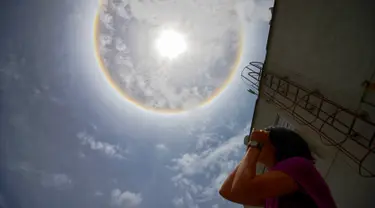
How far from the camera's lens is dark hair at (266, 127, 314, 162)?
2.53 meters

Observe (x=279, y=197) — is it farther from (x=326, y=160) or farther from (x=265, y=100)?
(x=265, y=100)

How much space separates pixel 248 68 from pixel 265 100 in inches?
54.4

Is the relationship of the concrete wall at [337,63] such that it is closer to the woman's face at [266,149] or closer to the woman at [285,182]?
the woman at [285,182]

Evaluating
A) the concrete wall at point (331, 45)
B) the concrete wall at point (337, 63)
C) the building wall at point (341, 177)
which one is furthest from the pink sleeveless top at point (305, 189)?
the concrete wall at point (331, 45)

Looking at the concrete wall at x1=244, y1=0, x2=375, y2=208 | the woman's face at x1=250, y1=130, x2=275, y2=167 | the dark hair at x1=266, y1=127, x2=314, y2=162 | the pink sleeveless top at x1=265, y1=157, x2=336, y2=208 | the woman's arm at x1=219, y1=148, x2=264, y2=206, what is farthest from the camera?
the concrete wall at x1=244, y1=0, x2=375, y2=208

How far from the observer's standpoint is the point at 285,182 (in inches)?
85.8

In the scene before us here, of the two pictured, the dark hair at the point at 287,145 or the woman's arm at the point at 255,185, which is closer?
the woman's arm at the point at 255,185

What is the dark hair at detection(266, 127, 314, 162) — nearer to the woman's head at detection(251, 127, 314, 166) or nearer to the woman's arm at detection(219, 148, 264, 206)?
the woman's head at detection(251, 127, 314, 166)

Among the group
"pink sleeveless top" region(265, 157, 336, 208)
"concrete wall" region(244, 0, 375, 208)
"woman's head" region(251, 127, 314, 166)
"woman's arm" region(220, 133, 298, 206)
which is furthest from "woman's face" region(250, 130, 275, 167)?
"concrete wall" region(244, 0, 375, 208)

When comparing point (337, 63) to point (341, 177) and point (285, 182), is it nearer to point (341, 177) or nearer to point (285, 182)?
point (341, 177)

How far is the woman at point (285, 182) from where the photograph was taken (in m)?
2.18

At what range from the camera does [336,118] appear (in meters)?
3.81

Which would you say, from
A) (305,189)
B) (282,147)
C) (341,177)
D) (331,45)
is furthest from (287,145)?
(331,45)

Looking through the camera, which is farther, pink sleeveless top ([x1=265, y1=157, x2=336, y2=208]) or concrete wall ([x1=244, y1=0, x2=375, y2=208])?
concrete wall ([x1=244, y1=0, x2=375, y2=208])
